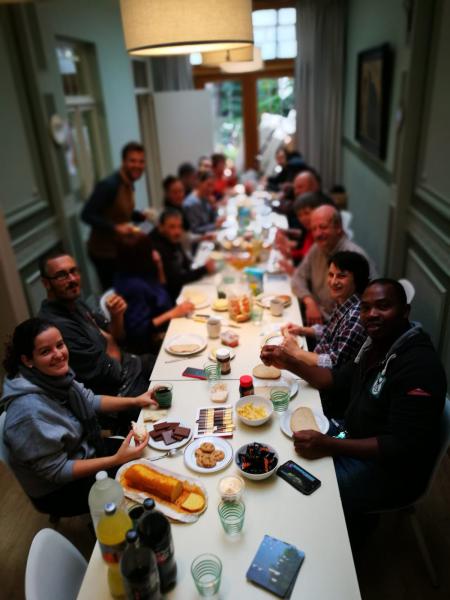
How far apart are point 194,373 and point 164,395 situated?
0.79 feet

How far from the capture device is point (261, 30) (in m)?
6.57

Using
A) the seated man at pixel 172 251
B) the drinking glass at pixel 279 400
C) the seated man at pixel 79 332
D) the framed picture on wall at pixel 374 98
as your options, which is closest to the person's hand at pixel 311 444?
the drinking glass at pixel 279 400

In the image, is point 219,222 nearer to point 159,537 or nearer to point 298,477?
point 298,477

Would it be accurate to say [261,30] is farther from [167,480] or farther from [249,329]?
[167,480]

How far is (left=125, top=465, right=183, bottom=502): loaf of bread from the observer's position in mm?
1307

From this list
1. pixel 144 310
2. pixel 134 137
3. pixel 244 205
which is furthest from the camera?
pixel 134 137

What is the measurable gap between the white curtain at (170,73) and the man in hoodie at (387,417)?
6163 millimetres

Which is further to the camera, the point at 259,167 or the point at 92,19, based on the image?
the point at 259,167

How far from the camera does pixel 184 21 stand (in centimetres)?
136

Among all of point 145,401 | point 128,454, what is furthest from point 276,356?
point 128,454

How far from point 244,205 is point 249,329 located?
2.93 meters

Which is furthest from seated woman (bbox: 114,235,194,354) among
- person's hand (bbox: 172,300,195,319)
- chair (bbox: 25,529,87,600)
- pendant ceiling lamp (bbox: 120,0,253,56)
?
chair (bbox: 25,529,87,600)

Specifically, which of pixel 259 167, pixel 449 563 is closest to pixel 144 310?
pixel 449 563

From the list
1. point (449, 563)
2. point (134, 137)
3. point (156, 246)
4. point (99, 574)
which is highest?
point (134, 137)
